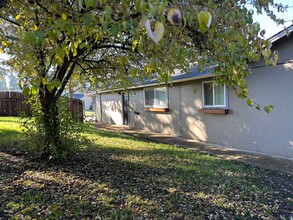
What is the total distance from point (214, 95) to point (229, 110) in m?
0.89

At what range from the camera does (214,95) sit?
9.45 m

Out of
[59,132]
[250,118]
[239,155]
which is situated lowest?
[239,155]

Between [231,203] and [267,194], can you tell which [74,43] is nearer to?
[231,203]

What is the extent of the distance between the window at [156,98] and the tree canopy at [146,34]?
644 cm

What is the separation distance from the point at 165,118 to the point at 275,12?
8248 mm

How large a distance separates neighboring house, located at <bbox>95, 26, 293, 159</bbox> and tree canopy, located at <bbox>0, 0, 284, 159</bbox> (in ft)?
10.0

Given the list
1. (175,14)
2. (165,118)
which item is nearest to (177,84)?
(165,118)

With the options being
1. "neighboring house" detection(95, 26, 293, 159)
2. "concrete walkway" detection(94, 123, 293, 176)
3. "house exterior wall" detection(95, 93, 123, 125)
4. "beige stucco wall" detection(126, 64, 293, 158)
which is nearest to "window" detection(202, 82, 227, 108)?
"neighboring house" detection(95, 26, 293, 159)

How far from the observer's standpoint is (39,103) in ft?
19.7

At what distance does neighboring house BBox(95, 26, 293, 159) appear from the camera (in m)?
7.09

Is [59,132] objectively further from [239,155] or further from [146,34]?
[239,155]

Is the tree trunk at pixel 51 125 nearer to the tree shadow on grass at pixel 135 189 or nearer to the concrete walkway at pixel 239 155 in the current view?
the tree shadow on grass at pixel 135 189

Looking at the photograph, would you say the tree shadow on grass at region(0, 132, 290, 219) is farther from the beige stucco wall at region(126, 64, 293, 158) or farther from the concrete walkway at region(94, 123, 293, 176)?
the beige stucco wall at region(126, 64, 293, 158)

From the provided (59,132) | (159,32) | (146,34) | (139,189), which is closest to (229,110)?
(139,189)
